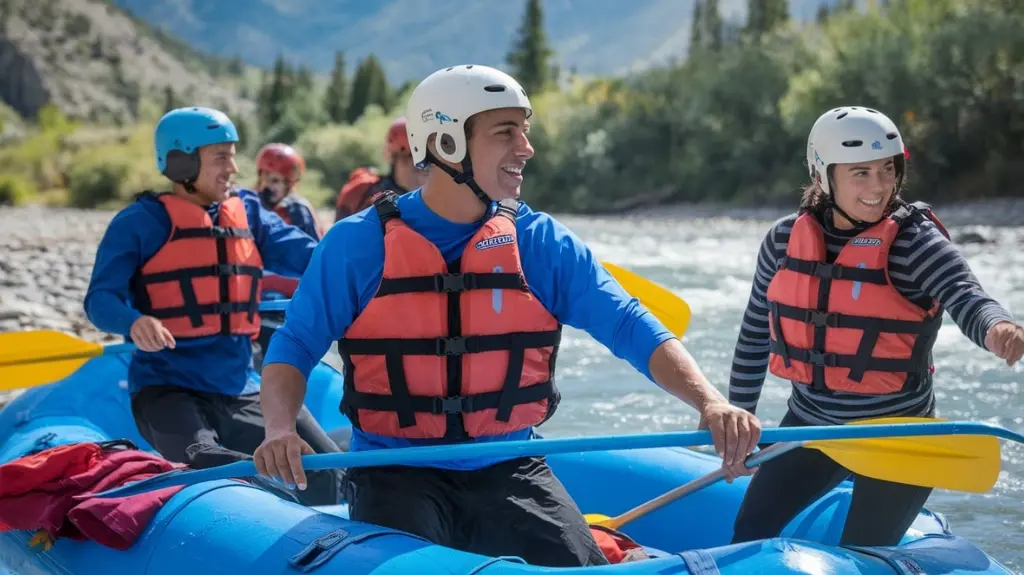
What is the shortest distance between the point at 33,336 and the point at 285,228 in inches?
39.2

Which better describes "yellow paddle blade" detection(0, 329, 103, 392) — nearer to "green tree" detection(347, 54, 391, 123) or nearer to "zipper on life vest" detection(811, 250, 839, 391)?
"zipper on life vest" detection(811, 250, 839, 391)

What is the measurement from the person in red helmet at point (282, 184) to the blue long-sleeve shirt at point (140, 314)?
8.25 ft

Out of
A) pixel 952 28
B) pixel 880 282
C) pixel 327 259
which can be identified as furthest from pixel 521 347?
pixel 952 28

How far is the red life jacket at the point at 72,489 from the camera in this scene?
2.64 meters

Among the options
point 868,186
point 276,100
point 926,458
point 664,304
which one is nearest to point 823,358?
point 868,186

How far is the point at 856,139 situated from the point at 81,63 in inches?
3779

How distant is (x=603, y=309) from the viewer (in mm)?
2432

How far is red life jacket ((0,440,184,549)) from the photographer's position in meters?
2.64

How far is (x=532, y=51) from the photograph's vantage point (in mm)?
57938

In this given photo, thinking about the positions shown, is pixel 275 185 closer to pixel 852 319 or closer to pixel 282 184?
pixel 282 184

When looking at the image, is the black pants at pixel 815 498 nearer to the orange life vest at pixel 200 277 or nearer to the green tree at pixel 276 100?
the orange life vest at pixel 200 277

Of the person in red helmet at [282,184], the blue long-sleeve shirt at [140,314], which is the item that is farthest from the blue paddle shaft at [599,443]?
the person in red helmet at [282,184]

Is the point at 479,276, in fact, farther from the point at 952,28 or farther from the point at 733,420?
the point at 952,28

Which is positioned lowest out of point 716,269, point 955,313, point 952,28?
point 716,269
